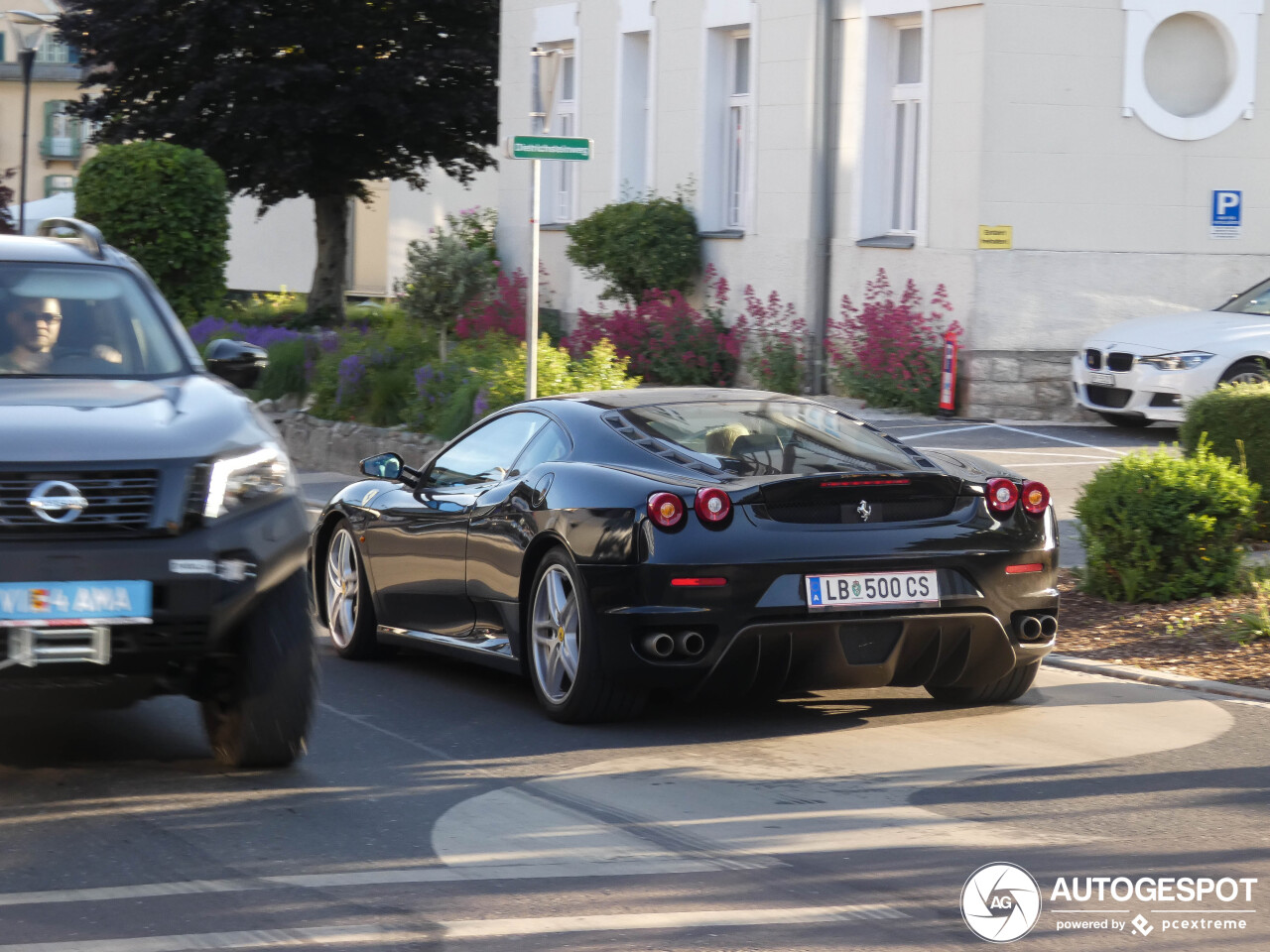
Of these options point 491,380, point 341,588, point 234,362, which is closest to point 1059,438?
point 491,380

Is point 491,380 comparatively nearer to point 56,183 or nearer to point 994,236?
point 994,236

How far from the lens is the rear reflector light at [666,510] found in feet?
23.6

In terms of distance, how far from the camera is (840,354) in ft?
65.2

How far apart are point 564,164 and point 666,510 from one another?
20046 millimetres

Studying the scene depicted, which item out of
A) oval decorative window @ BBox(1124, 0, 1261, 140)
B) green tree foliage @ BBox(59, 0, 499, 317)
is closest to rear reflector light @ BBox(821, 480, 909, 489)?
oval decorative window @ BBox(1124, 0, 1261, 140)

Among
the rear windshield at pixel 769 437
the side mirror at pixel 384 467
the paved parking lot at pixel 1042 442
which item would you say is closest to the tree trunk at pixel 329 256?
the paved parking lot at pixel 1042 442

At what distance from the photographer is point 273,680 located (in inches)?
253

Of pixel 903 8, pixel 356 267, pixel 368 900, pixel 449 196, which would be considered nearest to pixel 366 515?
pixel 368 900

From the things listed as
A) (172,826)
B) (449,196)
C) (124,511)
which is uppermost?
(449,196)

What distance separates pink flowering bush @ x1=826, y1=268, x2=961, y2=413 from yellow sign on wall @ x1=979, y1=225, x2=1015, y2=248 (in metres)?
0.61

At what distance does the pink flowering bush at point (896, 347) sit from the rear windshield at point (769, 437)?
10.5 meters

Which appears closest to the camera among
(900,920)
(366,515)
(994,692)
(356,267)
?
(900,920)

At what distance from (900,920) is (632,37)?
20.7m

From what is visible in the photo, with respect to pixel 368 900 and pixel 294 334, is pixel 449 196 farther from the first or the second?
pixel 368 900
